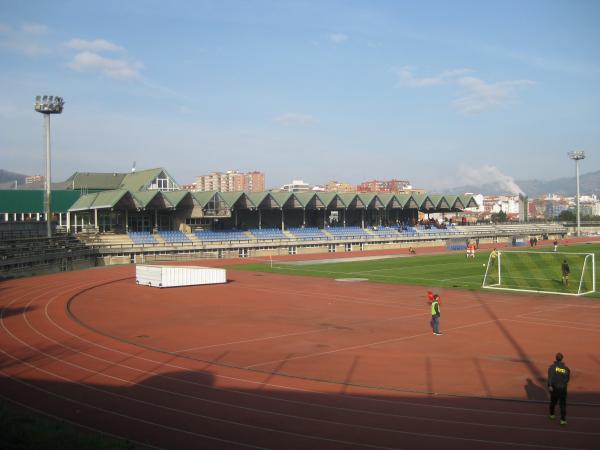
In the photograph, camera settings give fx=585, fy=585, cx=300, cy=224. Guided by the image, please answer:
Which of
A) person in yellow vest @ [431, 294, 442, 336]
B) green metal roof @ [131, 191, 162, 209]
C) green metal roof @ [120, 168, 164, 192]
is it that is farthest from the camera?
green metal roof @ [120, 168, 164, 192]

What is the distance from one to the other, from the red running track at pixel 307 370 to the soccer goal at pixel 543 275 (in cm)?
408

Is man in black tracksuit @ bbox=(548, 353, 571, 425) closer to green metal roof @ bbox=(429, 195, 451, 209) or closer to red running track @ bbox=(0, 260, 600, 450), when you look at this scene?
red running track @ bbox=(0, 260, 600, 450)

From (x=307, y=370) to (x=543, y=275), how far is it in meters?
31.5

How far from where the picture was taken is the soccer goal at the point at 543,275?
3712 centimetres

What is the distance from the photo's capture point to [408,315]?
2873 centimetres

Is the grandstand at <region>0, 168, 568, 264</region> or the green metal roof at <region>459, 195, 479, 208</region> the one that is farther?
the green metal roof at <region>459, 195, 479, 208</region>

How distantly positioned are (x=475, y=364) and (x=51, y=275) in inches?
1547

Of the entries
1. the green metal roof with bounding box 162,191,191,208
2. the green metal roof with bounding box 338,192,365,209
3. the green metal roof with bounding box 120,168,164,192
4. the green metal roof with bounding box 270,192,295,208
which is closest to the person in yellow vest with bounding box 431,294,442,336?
the green metal roof with bounding box 162,191,191,208

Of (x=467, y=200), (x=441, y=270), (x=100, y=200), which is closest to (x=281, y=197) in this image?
(x=100, y=200)

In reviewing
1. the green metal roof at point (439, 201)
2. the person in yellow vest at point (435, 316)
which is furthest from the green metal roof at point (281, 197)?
the person in yellow vest at point (435, 316)

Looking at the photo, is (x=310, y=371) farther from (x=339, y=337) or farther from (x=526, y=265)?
(x=526, y=265)

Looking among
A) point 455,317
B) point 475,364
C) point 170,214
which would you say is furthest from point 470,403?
point 170,214

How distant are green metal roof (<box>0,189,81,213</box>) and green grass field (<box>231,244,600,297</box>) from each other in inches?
1221

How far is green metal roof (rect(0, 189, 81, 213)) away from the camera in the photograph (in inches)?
2916
